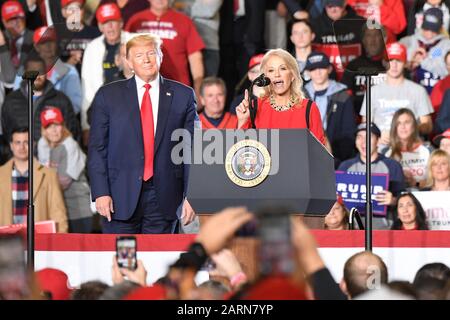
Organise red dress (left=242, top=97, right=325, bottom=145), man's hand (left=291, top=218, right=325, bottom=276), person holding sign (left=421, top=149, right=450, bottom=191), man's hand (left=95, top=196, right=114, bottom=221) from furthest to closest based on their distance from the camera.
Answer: person holding sign (left=421, top=149, right=450, bottom=191) → man's hand (left=95, top=196, right=114, bottom=221) → red dress (left=242, top=97, right=325, bottom=145) → man's hand (left=291, top=218, right=325, bottom=276)

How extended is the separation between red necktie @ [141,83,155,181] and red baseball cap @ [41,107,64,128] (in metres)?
3.33

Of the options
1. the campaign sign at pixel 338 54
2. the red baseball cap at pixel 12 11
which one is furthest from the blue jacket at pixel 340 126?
the red baseball cap at pixel 12 11

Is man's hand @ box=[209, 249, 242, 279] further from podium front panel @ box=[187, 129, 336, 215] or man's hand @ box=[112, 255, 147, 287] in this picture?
podium front panel @ box=[187, 129, 336, 215]

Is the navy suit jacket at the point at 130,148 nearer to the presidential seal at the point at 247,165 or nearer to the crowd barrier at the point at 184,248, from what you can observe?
the crowd barrier at the point at 184,248

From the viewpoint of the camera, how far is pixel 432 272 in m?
6.27

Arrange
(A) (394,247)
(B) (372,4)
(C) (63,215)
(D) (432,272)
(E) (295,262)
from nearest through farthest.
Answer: (E) (295,262) < (D) (432,272) < (A) (394,247) < (C) (63,215) < (B) (372,4)

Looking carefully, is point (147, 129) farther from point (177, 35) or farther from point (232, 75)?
point (232, 75)

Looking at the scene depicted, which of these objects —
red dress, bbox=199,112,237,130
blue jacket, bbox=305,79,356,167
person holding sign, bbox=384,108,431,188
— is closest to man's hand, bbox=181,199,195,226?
red dress, bbox=199,112,237,130

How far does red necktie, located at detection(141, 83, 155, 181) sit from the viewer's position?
24.3ft

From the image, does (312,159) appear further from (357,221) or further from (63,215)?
(63,215)

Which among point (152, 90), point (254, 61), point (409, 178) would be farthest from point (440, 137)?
point (152, 90)

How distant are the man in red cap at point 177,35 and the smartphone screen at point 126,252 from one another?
6151mm

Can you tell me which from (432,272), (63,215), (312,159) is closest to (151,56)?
(312,159)

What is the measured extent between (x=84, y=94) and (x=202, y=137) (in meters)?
4.86
